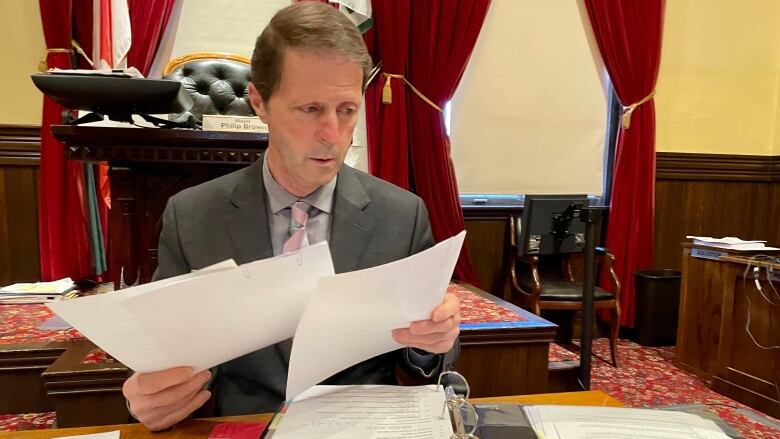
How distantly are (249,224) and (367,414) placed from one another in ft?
1.59

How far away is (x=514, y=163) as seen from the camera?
3848 millimetres

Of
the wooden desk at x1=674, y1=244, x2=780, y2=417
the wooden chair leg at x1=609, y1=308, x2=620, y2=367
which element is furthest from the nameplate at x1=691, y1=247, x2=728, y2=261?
the wooden chair leg at x1=609, y1=308, x2=620, y2=367

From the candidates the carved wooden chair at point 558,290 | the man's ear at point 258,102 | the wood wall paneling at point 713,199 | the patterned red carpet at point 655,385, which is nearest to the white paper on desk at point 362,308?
the man's ear at point 258,102

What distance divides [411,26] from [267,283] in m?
3.14

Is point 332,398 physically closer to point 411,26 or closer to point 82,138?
point 82,138

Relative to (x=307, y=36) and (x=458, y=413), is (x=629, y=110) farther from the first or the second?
(x=458, y=413)

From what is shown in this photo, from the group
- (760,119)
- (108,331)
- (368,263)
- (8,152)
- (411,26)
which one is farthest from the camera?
(760,119)

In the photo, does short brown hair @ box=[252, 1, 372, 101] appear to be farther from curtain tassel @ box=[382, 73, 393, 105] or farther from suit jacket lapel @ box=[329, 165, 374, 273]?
curtain tassel @ box=[382, 73, 393, 105]

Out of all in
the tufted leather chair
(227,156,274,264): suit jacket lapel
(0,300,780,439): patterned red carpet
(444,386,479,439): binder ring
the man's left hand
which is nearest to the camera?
(444,386,479,439): binder ring

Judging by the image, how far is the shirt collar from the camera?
3.60ft

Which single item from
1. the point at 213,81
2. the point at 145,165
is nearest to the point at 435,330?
the point at 145,165

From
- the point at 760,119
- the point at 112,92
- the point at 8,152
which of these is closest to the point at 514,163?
the point at 760,119

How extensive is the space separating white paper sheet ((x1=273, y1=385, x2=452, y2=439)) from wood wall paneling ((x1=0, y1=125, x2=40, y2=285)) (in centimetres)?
312

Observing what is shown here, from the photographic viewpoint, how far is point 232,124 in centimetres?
188
